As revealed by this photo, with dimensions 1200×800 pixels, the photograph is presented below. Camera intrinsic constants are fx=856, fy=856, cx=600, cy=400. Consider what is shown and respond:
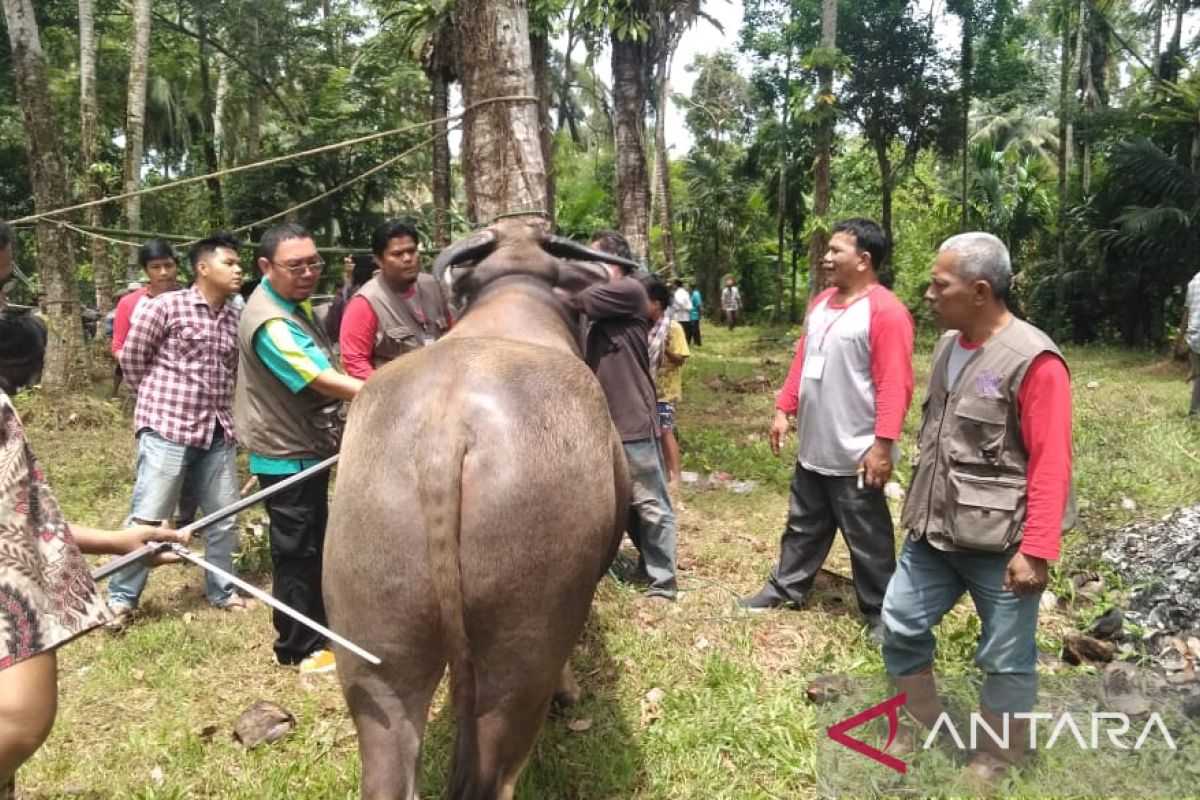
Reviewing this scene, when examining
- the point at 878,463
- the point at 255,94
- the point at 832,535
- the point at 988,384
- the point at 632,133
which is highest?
the point at 255,94

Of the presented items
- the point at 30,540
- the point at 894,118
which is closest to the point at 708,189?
the point at 894,118

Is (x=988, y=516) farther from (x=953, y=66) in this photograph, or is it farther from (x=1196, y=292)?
(x=953, y=66)

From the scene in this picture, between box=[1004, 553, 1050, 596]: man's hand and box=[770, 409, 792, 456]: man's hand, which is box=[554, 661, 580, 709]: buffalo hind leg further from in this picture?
box=[1004, 553, 1050, 596]: man's hand

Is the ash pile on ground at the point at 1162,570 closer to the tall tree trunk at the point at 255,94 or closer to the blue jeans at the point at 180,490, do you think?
the blue jeans at the point at 180,490

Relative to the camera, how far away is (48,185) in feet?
33.0

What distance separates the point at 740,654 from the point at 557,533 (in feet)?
7.25

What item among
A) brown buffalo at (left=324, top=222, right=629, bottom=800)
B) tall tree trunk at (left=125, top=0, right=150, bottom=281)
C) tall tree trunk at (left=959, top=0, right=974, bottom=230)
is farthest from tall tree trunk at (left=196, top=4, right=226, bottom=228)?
tall tree trunk at (left=959, top=0, right=974, bottom=230)

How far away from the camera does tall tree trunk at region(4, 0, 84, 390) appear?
966 cm

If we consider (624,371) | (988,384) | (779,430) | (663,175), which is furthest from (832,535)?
(663,175)

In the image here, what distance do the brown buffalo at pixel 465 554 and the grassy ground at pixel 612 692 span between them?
0.99 metres

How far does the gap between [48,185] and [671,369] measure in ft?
25.9

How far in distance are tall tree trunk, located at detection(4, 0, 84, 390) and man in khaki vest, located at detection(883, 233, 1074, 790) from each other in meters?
9.83

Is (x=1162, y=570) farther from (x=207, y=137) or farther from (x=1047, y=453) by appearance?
(x=207, y=137)

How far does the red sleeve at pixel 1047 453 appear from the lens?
2.76 m
